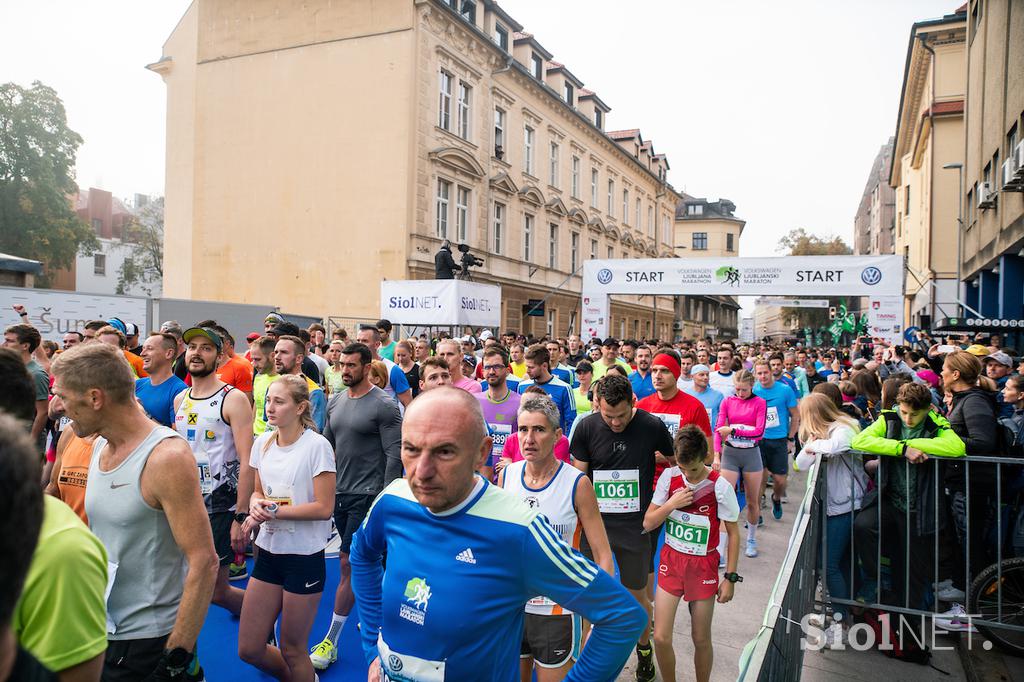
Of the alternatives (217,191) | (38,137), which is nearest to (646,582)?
(217,191)

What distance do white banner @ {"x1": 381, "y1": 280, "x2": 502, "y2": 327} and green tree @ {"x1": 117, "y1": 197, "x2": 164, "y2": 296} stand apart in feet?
124

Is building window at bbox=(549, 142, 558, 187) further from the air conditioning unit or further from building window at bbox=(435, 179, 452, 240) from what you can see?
the air conditioning unit

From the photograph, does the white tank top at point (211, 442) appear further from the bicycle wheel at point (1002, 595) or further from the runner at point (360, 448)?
the bicycle wheel at point (1002, 595)

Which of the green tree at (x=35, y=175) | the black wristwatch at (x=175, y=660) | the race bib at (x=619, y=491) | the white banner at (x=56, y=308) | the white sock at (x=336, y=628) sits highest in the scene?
the green tree at (x=35, y=175)

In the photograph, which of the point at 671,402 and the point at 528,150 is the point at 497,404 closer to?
the point at 671,402

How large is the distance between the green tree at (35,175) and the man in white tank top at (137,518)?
41.3m

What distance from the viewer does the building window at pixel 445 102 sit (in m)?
23.9

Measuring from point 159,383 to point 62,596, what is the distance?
3.81 meters

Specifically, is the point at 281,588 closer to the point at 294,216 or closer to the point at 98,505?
the point at 98,505

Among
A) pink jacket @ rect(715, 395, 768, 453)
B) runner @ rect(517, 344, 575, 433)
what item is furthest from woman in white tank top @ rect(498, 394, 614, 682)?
pink jacket @ rect(715, 395, 768, 453)

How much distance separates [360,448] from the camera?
4672 millimetres

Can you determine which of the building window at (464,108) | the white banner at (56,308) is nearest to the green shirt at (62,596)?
the white banner at (56,308)

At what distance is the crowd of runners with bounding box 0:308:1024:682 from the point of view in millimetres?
1916

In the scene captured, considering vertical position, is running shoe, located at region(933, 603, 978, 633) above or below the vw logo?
below
